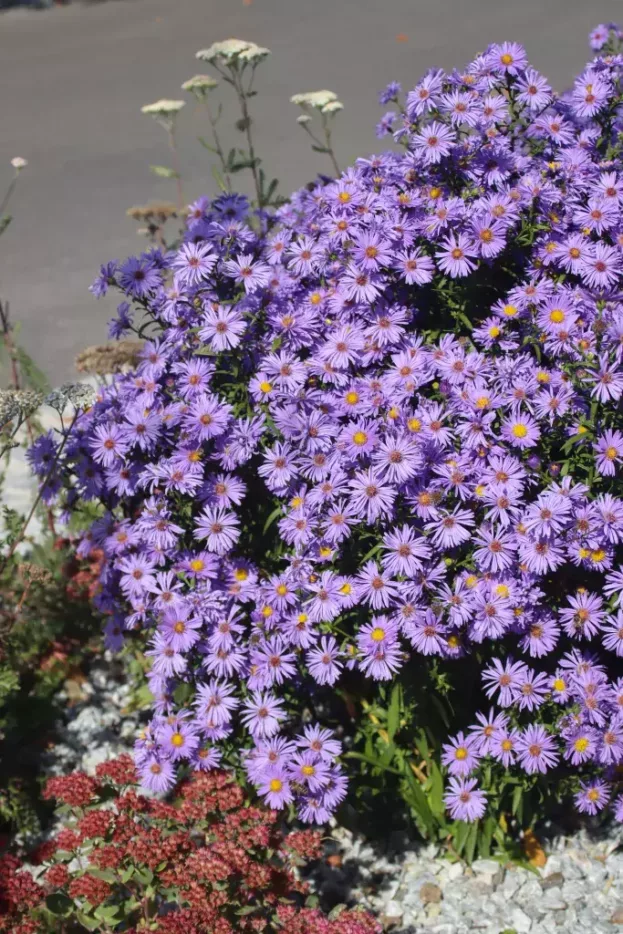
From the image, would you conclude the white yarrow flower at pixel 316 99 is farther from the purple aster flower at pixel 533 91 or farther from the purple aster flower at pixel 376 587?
the purple aster flower at pixel 376 587

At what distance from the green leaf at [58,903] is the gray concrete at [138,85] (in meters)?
3.84

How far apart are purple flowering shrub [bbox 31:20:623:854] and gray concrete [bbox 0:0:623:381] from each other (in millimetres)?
3261

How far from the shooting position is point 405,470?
243 cm

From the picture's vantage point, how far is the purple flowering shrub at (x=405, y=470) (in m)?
2.48

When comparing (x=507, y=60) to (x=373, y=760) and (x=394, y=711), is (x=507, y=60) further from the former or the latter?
(x=373, y=760)

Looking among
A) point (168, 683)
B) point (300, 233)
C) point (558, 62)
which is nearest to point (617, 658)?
point (168, 683)

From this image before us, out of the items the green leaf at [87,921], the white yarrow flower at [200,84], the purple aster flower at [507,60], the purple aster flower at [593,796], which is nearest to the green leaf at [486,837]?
the purple aster flower at [593,796]

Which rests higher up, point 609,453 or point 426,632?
point 609,453

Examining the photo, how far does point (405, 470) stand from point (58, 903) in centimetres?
123

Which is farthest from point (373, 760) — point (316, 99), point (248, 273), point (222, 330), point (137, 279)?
point (316, 99)

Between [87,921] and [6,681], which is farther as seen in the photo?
[6,681]

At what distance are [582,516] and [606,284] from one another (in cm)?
59

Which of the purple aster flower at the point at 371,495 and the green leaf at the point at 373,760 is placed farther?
the green leaf at the point at 373,760

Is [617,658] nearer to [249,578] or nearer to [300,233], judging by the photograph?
[249,578]
